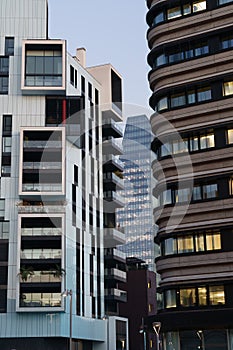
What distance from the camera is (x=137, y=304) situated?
125 meters

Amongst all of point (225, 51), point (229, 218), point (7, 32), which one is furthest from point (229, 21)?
point (7, 32)

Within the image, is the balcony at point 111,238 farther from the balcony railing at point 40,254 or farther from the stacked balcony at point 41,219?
the balcony railing at point 40,254

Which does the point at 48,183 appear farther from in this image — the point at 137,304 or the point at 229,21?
the point at 137,304

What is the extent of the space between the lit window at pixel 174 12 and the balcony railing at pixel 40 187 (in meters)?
31.9

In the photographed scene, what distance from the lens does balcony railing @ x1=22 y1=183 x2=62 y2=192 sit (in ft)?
288

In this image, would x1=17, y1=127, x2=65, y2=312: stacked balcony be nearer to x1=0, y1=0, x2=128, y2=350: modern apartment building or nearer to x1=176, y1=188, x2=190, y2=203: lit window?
x1=0, y1=0, x2=128, y2=350: modern apartment building

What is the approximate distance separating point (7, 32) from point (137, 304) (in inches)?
2384

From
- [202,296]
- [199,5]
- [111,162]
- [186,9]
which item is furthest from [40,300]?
[199,5]

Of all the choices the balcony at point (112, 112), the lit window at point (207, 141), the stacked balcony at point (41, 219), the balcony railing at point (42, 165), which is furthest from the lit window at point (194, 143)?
the balcony at point (112, 112)

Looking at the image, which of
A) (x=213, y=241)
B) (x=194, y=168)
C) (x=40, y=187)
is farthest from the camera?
(x=40, y=187)

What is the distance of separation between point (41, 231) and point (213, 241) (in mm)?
34577

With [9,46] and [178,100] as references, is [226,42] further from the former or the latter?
[9,46]

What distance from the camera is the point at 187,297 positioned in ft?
193

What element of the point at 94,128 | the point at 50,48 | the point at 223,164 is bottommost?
the point at 223,164
